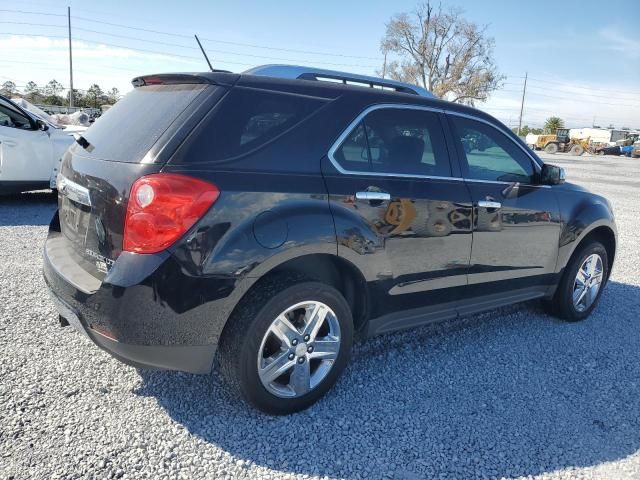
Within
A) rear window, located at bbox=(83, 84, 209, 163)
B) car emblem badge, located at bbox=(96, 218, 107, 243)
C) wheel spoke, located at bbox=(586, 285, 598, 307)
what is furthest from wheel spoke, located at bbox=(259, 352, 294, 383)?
wheel spoke, located at bbox=(586, 285, 598, 307)

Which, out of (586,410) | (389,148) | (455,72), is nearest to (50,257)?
(389,148)

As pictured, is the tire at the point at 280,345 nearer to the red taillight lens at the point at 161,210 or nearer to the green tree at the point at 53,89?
the red taillight lens at the point at 161,210

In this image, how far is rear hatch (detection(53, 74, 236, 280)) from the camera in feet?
8.09

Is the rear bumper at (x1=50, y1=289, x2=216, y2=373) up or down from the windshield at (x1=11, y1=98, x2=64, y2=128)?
down

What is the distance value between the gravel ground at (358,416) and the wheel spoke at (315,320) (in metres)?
0.48

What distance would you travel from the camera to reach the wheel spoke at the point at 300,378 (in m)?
2.83

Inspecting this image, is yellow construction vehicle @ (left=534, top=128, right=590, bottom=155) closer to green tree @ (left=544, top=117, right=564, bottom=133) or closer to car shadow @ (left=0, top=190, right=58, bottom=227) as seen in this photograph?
green tree @ (left=544, top=117, right=564, bottom=133)

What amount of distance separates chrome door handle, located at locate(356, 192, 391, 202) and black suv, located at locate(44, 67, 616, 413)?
0.02 m

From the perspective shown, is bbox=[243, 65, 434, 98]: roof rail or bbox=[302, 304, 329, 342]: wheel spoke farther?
bbox=[243, 65, 434, 98]: roof rail

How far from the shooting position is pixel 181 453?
2490 millimetres

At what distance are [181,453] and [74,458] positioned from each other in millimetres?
482

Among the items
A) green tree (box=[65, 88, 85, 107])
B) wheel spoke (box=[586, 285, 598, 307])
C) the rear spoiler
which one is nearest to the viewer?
the rear spoiler

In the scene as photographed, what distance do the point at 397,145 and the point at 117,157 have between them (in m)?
1.66

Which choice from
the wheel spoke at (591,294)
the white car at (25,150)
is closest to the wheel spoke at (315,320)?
the wheel spoke at (591,294)
